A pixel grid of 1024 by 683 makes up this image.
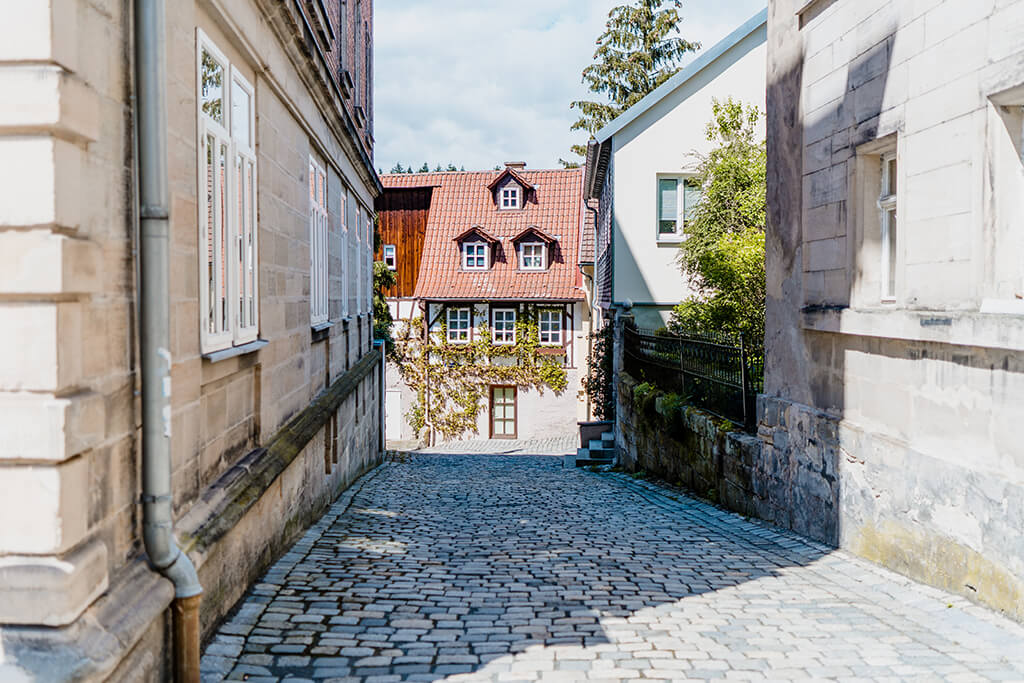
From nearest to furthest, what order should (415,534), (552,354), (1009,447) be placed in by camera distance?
1. (1009,447)
2. (415,534)
3. (552,354)

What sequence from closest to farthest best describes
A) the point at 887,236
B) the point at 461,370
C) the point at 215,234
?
1. the point at 215,234
2. the point at 887,236
3. the point at 461,370

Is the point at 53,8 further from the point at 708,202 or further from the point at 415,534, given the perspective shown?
the point at 708,202

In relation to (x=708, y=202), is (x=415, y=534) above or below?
below

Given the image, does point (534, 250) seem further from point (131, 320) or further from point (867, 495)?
point (131, 320)

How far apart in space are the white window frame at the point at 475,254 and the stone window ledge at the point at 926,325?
996 inches

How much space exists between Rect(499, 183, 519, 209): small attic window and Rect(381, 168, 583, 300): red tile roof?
26 centimetres

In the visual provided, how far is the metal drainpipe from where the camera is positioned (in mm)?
3688

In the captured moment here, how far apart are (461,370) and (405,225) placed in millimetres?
6648

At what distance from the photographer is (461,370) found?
31984 mm

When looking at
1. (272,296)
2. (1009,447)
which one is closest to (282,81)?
(272,296)

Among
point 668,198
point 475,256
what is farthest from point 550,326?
point 668,198

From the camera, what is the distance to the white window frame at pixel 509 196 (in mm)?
34594

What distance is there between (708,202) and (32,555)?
13621mm

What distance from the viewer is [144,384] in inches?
147
